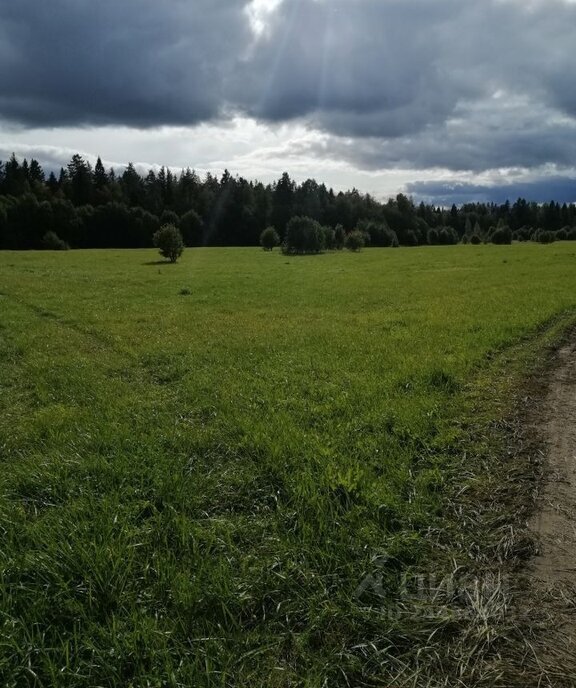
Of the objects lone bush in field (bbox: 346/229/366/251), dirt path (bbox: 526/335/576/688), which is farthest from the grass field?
lone bush in field (bbox: 346/229/366/251)

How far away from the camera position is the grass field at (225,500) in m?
3.04

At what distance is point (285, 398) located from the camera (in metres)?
7.74

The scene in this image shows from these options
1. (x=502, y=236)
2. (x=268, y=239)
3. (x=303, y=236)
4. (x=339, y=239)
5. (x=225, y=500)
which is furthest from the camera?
(x=502, y=236)

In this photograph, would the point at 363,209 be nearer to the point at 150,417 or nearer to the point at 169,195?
the point at 169,195

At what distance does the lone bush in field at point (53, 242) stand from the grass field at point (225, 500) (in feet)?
263

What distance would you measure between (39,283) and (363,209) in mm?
103695

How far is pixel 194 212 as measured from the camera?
101375 millimetres

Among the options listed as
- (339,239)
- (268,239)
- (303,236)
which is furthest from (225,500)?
(339,239)

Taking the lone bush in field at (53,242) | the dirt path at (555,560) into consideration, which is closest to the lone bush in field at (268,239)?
the lone bush in field at (53,242)

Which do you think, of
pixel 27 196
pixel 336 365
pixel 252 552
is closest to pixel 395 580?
pixel 252 552

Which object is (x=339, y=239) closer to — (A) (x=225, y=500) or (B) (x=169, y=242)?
(B) (x=169, y=242)

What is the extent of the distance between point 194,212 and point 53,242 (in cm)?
2899

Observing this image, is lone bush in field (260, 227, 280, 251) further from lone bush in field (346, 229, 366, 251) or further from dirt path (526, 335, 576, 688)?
dirt path (526, 335, 576, 688)

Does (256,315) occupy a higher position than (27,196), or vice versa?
(27,196)
